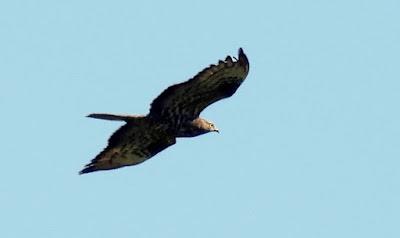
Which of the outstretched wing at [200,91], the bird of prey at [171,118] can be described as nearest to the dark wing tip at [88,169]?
the bird of prey at [171,118]

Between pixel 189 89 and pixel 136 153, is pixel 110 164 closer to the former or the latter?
pixel 136 153

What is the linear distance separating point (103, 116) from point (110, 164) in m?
1.92

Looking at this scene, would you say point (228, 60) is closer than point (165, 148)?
Yes

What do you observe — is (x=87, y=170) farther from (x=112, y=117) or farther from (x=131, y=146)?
(x=112, y=117)

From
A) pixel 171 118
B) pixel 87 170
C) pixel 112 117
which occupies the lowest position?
pixel 87 170

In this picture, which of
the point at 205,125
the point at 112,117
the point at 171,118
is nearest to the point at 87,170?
the point at 112,117

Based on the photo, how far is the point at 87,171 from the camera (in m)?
31.6

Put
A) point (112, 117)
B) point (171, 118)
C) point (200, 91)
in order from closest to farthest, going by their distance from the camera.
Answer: point (112, 117) < point (200, 91) < point (171, 118)

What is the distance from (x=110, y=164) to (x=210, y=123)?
2023 mm

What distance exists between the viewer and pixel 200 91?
30.3 meters

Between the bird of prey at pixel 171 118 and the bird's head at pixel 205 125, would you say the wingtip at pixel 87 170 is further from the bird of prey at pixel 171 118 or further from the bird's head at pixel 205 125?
the bird's head at pixel 205 125

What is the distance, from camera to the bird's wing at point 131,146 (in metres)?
31.2

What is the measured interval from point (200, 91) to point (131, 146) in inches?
79.1

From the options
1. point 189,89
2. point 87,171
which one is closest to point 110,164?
point 87,171
